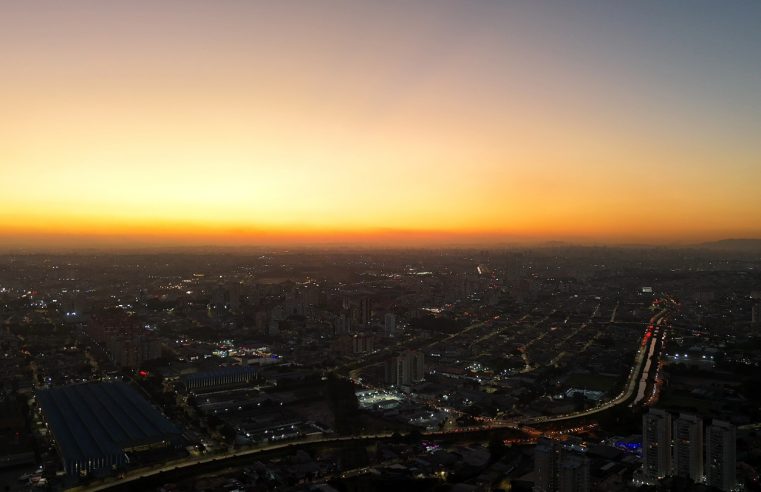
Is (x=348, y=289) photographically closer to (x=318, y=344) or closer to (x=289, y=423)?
(x=318, y=344)

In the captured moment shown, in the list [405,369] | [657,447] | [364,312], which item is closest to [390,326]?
[364,312]

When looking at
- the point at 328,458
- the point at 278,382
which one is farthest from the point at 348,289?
the point at 328,458

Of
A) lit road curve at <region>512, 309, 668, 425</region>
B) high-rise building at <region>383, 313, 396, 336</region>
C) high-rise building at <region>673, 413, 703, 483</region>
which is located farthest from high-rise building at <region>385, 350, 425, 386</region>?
high-rise building at <region>673, 413, 703, 483</region>

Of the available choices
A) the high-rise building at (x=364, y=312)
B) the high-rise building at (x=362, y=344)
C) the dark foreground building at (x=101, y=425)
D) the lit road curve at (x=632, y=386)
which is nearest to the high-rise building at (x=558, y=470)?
the lit road curve at (x=632, y=386)

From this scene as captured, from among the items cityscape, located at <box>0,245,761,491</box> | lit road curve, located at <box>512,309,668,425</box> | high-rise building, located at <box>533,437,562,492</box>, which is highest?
high-rise building, located at <box>533,437,562,492</box>

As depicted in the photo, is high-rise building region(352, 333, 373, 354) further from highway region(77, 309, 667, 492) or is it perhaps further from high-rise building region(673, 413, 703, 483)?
high-rise building region(673, 413, 703, 483)

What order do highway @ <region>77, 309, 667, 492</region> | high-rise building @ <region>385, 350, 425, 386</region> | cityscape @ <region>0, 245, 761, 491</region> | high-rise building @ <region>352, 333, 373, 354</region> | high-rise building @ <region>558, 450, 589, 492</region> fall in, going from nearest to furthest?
1. high-rise building @ <region>558, 450, 589, 492</region>
2. cityscape @ <region>0, 245, 761, 491</region>
3. highway @ <region>77, 309, 667, 492</region>
4. high-rise building @ <region>385, 350, 425, 386</region>
5. high-rise building @ <region>352, 333, 373, 354</region>
